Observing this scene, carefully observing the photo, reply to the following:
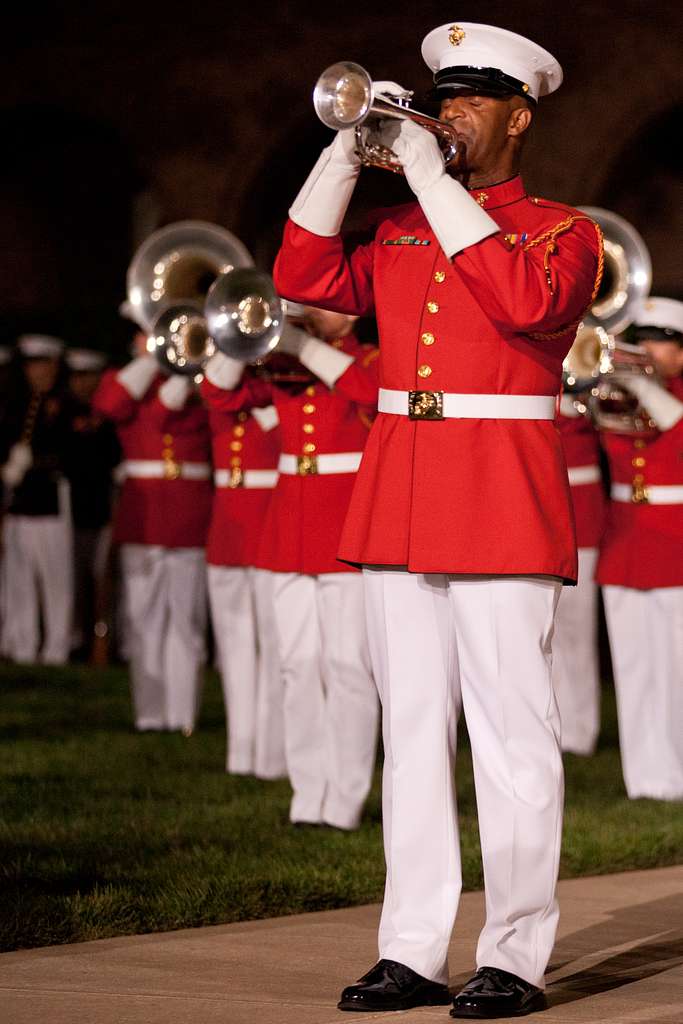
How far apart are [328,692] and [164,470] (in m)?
2.96

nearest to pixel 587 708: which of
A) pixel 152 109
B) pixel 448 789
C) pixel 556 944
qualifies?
pixel 556 944

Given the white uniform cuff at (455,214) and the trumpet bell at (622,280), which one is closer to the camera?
the white uniform cuff at (455,214)

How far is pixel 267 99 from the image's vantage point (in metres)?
15.3

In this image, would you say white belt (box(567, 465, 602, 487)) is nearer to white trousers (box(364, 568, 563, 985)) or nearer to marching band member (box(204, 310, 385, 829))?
marching band member (box(204, 310, 385, 829))

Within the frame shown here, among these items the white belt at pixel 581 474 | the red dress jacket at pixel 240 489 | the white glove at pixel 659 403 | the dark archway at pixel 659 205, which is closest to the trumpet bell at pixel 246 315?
the red dress jacket at pixel 240 489

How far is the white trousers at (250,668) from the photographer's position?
7.89 metres

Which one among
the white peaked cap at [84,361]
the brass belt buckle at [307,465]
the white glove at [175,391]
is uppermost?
the white peaked cap at [84,361]

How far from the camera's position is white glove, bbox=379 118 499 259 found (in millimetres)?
3746

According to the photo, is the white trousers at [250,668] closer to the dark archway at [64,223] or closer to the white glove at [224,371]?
the white glove at [224,371]

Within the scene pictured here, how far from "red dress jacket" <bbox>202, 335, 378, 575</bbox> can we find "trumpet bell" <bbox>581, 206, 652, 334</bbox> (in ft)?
7.76

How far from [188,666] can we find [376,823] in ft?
9.34

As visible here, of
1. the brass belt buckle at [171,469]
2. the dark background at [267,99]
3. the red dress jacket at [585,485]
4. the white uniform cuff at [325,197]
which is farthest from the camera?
the dark background at [267,99]

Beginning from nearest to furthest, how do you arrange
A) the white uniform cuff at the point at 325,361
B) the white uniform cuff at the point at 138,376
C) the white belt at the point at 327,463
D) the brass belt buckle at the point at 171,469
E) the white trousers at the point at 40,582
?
1. the white uniform cuff at the point at 325,361
2. the white belt at the point at 327,463
3. the white uniform cuff at the point at 138,376
4. the brass belt buckle at the point at 171,469
5. the white trousers at the point at 40,582

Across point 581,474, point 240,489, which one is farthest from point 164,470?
point 581,474
